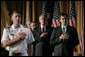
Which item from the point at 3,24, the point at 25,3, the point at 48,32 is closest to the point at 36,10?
the point at 25,3

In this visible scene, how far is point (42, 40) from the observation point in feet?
16.7

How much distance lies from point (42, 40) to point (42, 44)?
0.34 feet

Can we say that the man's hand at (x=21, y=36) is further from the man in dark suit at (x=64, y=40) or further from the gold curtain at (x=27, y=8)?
the gold curtain at (x=27, y=8)

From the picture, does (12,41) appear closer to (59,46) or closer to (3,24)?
(59,46)

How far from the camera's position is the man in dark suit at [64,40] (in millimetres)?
4578

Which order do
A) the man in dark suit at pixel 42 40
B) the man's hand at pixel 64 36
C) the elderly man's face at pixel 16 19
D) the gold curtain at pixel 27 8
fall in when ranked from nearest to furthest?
the elderly man's face at pixel 16 19 < the man's hand at pixel 64 36 < the man in dark suit at pixel 42 40 < the gold curtain at pixel 27 8

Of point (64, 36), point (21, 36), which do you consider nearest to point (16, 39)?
point (21, 36)

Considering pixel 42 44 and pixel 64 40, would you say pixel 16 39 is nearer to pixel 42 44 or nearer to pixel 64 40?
pixel 64 40

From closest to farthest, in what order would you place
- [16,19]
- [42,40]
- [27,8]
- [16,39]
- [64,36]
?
[16,39], [16,19], [64,36], [42,40], [27,8]

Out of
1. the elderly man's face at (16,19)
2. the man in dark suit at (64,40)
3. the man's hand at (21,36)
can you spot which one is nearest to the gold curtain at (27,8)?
the man in dark suit at (64,40)

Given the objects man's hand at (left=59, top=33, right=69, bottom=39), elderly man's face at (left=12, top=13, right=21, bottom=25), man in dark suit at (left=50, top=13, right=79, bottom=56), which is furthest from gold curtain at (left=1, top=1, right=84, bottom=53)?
elderly man's face at (left=12, top=13, right=21, bottom=25)

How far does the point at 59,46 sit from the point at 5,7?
5884mm

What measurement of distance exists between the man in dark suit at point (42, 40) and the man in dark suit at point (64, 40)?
38 centimetres

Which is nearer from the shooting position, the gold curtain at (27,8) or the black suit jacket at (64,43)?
the black suit jacket at (64,43)
